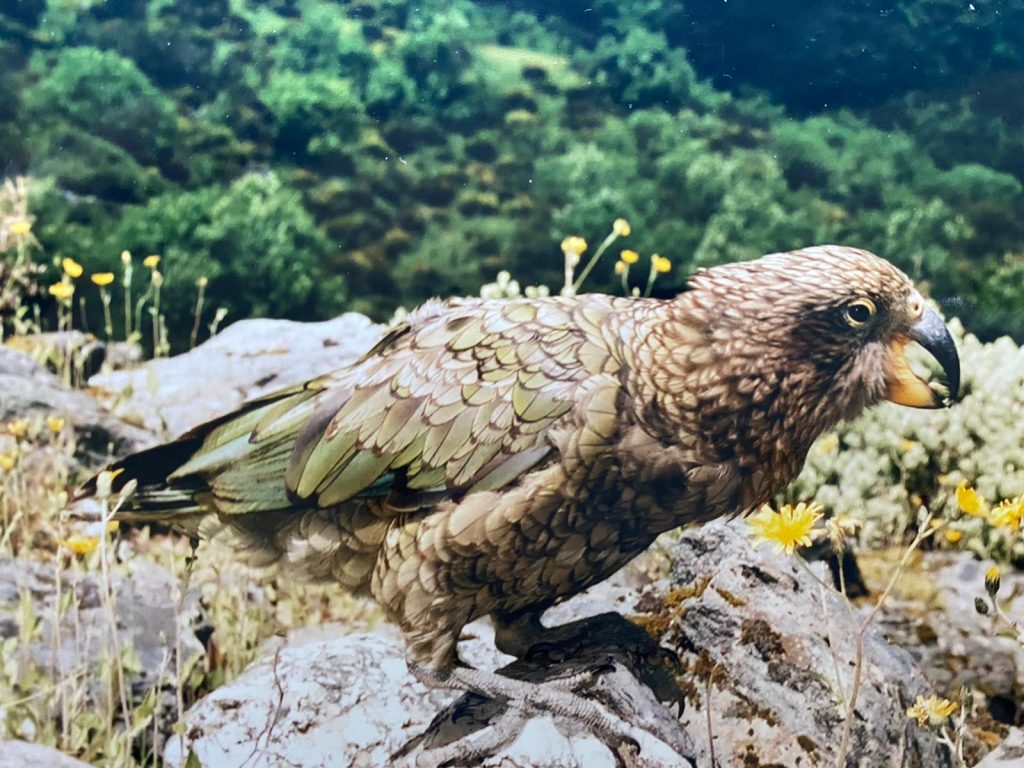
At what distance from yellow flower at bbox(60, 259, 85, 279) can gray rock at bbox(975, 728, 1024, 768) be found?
246 centimetres

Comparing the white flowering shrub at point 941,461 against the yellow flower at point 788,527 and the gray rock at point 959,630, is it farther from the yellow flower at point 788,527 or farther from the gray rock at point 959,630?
the yellow flower at point 788,527

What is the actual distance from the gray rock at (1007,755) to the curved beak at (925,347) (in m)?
0.75

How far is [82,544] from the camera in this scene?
7.54 feet

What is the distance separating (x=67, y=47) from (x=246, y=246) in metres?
0.74

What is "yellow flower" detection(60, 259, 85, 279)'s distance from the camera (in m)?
2.64

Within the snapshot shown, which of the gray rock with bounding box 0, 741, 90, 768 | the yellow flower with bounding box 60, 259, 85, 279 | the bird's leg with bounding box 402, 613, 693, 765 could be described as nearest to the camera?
the bird's leg with bounding box 402, 613, 693, 765

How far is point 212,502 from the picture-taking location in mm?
2176

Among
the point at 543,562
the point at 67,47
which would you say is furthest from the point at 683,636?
the point at 67,47

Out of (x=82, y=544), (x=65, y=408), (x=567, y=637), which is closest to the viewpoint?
(x=567, y=637)

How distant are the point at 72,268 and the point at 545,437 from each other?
57.5 inches

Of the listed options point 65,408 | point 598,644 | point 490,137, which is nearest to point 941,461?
point 598,644

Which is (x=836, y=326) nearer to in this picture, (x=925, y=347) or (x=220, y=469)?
(x=925, y=347)

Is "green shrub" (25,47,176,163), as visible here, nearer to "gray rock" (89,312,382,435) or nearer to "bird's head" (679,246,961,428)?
→ "gray rock" (89,312,382,435)

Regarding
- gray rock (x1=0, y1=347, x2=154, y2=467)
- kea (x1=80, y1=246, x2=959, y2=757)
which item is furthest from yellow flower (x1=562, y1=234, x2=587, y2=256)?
gray rock (x1=0, y1=347, x2=154, y2=467)
